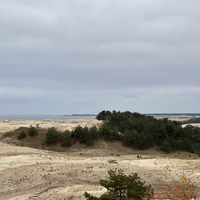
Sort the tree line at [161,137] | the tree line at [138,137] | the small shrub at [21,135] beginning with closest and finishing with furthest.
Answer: the small shrub at [21,135] < the tree line at [138,137] < the tree line at [161,137]

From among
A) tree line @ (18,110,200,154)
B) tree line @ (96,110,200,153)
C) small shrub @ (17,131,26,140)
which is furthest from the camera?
tree line @ (96,110,200,153)

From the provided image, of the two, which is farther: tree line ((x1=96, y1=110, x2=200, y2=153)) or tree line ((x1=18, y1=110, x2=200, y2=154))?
tree line ((x1=96, y1=110, x2=200, y2=153))

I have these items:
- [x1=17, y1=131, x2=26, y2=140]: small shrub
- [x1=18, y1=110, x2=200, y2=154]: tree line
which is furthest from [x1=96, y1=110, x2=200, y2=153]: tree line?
[x1=17, y1=131, x2=26, y2=140]: small shrub

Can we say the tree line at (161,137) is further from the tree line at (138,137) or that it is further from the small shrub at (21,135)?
the small shrub at (21,135)

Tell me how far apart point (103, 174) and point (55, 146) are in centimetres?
1332

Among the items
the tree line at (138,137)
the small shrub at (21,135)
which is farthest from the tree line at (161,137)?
the small shrub at (21,135)

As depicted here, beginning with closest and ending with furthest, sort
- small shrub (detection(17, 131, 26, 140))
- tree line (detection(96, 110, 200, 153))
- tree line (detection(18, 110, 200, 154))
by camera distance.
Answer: small shrub (detection(17, 131, 26, 140)), tree line (detection(18, 110, 200, 154)), tree line (detection(96, 110, 200, 153))

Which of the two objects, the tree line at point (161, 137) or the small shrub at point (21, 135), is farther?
the tree line at point (161, 137)

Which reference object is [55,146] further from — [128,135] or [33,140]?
[128,135]

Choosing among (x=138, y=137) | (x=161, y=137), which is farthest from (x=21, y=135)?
(x=161, y=137)

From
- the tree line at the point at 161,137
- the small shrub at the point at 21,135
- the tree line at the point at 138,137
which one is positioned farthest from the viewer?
the tree line at the point at 161,137

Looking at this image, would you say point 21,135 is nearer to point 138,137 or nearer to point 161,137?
point 138,137

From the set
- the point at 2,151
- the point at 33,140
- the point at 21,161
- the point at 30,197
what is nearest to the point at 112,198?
the point at 30,197

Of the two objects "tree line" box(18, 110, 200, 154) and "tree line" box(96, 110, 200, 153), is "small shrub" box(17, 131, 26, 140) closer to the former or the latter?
"tree line" box(18, 110, 200, 154)
